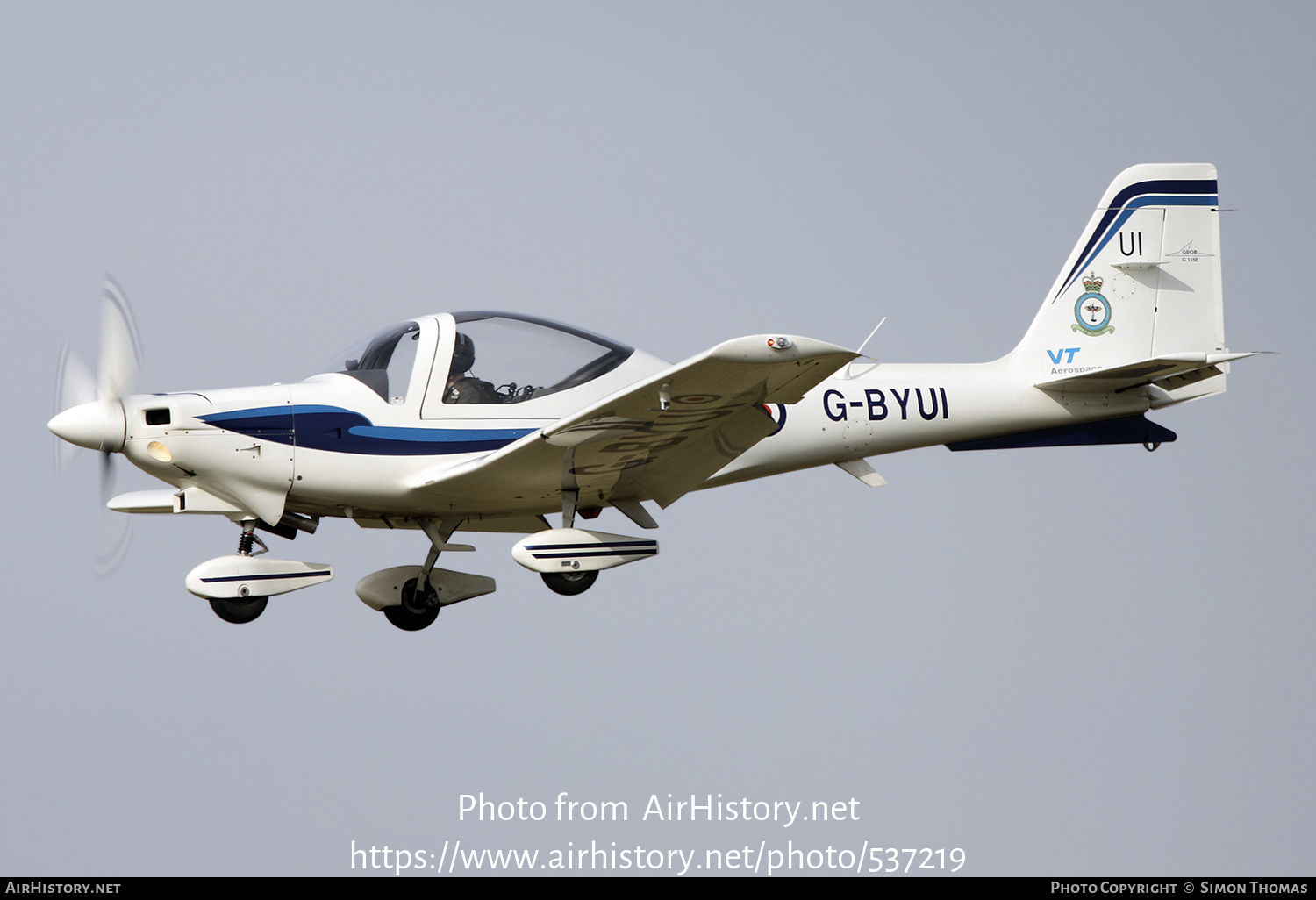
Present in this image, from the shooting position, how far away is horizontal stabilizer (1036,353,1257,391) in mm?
11578

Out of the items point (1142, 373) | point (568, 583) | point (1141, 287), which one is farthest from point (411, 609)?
point (1141, 287)

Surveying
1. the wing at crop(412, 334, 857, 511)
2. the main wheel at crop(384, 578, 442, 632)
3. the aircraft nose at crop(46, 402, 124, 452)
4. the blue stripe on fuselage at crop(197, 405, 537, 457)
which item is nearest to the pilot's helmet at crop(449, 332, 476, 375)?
the blue stripe on fuselage at crop(197, 405, 537, 457)

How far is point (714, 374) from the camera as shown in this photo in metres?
8.99

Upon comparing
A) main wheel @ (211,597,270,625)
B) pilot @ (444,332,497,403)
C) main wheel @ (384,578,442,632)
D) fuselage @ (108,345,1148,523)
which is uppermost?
pilot @ (444,332,497,403)

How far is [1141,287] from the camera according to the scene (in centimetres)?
1280

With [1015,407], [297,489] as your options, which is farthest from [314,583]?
[1015,407]

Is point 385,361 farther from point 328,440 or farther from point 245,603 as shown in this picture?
point 245,603

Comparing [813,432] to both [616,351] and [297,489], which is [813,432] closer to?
[616,351]

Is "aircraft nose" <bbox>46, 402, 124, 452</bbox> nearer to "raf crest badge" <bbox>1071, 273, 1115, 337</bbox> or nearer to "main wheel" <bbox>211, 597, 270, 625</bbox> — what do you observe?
"main wheel" <bbox>211, 597, 270, 625</bbox>

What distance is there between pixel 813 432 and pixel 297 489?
13.1 ft

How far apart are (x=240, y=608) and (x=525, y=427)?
7.70 ft

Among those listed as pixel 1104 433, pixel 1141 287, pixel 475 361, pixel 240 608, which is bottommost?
pixel 240 608

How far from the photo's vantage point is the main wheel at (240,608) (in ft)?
33.9

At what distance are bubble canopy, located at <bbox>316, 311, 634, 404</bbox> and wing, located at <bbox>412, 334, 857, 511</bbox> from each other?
65 cm
